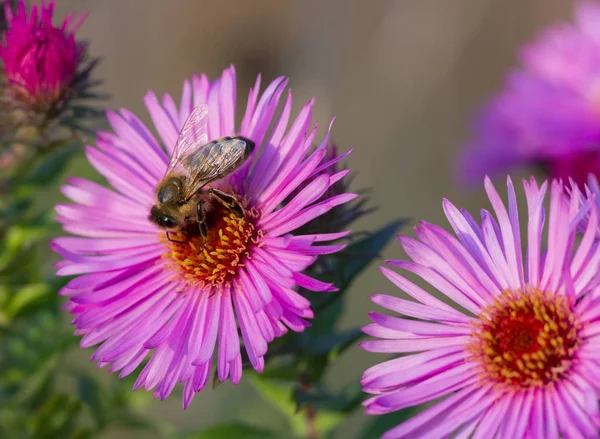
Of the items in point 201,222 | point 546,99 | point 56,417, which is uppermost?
point 546,99

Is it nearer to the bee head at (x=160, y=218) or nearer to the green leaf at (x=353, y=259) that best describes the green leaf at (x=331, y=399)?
the green leaf at (x=353, y=259)

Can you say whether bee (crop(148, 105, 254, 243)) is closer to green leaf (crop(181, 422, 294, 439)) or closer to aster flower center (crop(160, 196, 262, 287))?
aster flower center (crop(160, 196, 262, 287))

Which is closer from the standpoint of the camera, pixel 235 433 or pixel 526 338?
pixel 526 338

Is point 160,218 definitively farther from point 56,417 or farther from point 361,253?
point 56,417

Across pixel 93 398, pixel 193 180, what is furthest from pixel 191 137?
pixel 93 398

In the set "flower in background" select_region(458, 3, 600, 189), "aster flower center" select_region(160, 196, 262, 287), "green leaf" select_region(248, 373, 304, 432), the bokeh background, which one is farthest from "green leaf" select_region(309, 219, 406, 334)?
the bokeh background

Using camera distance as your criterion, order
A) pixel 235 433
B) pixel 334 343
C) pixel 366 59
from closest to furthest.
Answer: pixel 334 343 → pixel 235 433 → pixel 366 59
